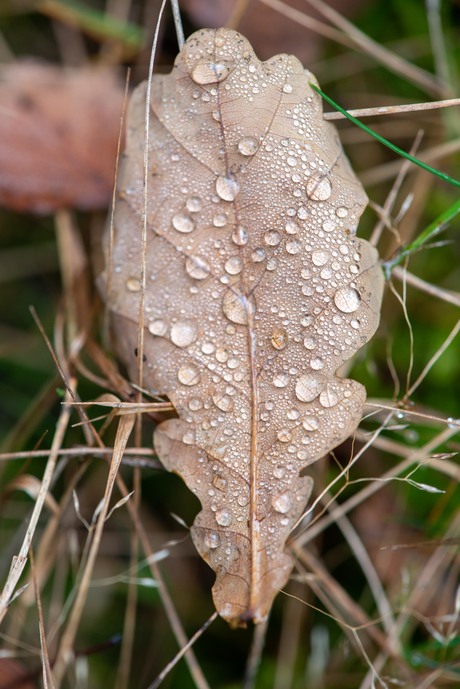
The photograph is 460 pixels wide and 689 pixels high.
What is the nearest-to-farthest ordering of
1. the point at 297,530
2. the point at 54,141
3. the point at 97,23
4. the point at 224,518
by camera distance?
the point at 224,518 < the point at 297,530 < the point at 54,141 < the point at 97,23

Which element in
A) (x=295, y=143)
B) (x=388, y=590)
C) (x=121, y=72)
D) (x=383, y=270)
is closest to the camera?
(x=295, y=143)

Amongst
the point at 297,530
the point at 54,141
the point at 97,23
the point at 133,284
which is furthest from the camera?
the point at 97,23

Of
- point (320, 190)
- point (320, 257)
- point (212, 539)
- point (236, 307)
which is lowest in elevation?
point (212, 539)

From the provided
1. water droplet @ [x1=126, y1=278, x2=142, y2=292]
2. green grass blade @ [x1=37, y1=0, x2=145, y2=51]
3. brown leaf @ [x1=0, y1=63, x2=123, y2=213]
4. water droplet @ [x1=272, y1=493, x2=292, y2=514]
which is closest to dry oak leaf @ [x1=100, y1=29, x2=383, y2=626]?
water droplet @ [x1=272, y1=493, x2=292, y2=514]

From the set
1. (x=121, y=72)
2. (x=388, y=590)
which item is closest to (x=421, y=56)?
(x=121, y=72)

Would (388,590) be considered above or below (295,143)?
below

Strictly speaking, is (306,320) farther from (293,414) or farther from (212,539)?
(212,539)

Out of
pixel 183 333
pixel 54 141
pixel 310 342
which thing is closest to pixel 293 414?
pixel 310 342

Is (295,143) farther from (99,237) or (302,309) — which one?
(99,237)
